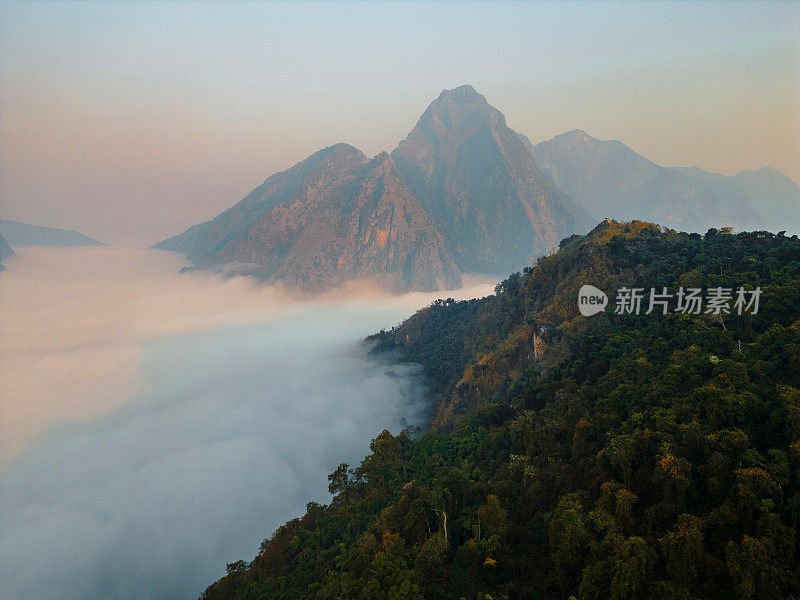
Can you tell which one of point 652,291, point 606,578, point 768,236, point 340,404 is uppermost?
point 768,236

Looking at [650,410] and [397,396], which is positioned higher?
[650,410]

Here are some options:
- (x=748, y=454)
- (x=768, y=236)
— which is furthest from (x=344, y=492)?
(x=768, y=236)

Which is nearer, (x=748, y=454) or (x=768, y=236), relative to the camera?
(x=748, y=454)

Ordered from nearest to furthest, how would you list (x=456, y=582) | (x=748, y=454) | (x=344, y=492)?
(x=748, y=454), (x=456, y=582), (x=344, y=492)

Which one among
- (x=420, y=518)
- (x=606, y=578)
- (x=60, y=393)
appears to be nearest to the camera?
(x=606, y=578)

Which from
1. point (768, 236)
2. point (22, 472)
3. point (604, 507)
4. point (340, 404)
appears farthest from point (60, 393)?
point (768, 236)

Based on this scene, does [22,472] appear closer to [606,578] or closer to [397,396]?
[397,396]
